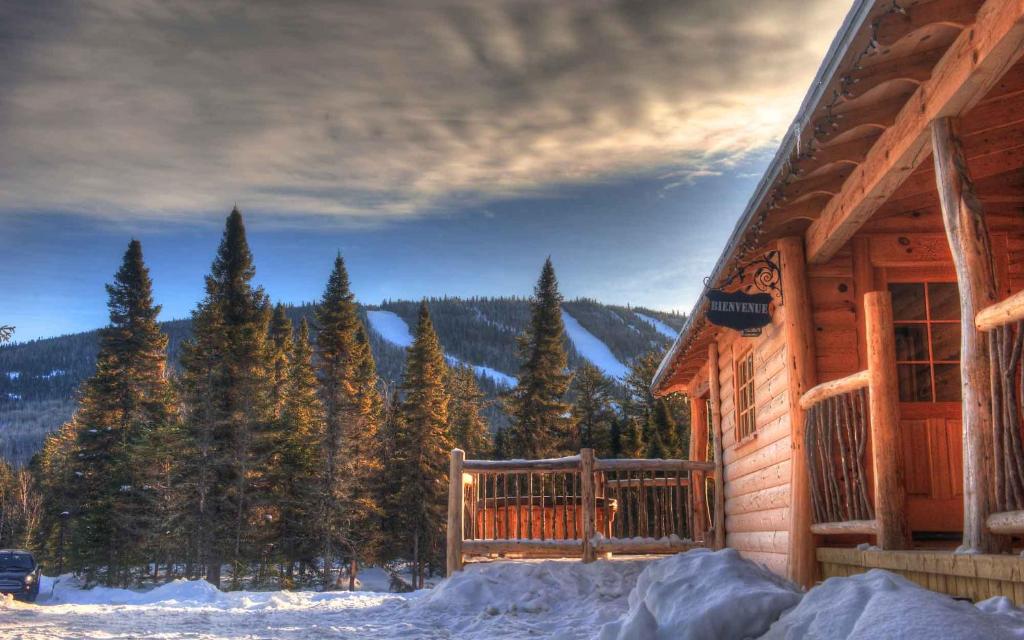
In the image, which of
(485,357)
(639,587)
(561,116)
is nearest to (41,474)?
(561,116)

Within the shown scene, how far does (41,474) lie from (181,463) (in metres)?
18.2

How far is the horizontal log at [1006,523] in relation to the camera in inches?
153

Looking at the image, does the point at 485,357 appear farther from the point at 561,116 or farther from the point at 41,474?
the point at 561,116

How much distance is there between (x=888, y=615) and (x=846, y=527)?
2948 millimetres

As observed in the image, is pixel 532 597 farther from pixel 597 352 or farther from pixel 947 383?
pixel 597 352

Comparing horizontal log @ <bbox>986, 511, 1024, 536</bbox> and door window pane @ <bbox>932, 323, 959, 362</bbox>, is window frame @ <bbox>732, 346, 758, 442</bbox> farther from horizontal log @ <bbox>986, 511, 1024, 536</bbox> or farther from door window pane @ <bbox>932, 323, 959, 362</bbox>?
horizontal log @ <bbox>986, 511, 1024, 536</bbox>

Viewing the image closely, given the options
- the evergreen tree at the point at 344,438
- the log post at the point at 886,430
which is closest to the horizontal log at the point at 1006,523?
the log post at the point at 886,430

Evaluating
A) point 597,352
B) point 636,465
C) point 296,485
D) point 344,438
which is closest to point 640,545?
point 636,465

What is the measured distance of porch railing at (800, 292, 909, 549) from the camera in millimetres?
A: 5516

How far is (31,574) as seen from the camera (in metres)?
20.9

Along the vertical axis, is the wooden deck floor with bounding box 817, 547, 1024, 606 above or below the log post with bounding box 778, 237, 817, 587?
below

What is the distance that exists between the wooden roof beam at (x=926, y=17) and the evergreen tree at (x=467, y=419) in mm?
38058

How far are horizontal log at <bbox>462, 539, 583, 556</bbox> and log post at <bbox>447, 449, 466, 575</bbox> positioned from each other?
0.39 feet

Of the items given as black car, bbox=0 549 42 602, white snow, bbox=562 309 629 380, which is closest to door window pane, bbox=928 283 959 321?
black car, bbox=0 549 42 602
